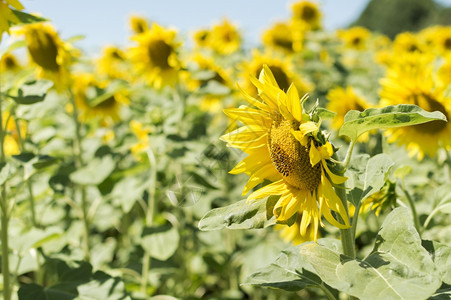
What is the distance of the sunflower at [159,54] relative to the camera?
272cm

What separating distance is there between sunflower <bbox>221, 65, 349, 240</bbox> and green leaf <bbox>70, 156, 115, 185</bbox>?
1.14m

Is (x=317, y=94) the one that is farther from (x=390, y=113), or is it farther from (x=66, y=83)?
(x=390, y=113)

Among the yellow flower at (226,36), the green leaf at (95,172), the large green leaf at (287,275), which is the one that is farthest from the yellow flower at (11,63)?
the large green leaf at (287,275)

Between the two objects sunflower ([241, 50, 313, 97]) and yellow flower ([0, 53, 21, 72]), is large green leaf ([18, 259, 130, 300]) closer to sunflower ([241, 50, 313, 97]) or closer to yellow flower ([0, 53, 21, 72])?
sunflower ([241, 50, 313, 97])

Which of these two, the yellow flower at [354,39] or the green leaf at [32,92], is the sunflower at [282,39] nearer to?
the yellow flower at [354,39]

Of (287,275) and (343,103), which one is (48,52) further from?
(287,275)

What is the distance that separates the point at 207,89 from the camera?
8.59ft

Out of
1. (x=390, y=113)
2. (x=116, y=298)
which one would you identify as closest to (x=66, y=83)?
(x=116, y=298)

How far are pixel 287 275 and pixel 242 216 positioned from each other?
0.19 metres

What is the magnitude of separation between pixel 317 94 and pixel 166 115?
1.63 meters

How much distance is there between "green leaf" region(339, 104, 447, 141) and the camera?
2.77 feet

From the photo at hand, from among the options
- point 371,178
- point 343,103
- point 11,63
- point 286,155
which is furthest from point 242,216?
point 11,63

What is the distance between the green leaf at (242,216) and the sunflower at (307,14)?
13.1 feet

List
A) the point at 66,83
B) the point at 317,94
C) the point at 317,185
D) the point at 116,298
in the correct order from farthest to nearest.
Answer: the point at 317,94
the point at 66,83
the point at 116,298
the point at 317,185
